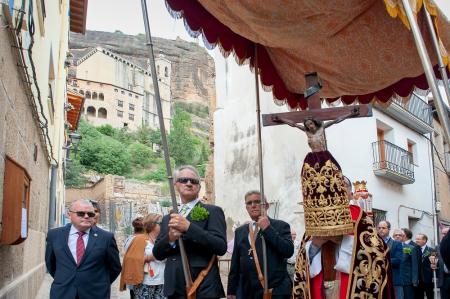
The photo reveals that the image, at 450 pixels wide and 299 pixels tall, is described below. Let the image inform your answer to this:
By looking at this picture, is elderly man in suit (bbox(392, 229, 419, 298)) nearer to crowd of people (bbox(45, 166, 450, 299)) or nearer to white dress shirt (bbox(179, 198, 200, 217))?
crowd of people (bbox(45, 166, 450, 299))

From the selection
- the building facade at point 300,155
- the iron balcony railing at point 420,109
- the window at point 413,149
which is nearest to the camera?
the building facade at point 300,155

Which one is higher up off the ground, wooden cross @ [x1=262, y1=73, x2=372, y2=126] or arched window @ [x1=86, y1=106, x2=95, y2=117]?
arched window @ [x1=86, y1=106, x2=95, y2=117]

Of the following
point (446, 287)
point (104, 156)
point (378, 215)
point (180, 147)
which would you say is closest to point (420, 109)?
point (378, 215)

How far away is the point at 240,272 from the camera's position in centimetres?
512

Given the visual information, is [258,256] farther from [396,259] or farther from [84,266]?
[396,259]

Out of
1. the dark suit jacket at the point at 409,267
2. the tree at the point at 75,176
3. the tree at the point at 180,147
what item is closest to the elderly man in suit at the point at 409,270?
the dark suit jacket at the point at 409,267

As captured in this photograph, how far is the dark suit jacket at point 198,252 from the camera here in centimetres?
383

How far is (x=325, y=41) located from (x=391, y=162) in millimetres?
13500

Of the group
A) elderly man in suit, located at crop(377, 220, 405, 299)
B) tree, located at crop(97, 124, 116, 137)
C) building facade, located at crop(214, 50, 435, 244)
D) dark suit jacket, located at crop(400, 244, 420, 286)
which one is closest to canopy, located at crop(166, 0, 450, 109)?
elderly man in suit, located at crop(377, 220, 405, 299)

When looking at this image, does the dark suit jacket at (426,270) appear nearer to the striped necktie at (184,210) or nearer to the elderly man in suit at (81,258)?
the elderly man in suit at (81,258)

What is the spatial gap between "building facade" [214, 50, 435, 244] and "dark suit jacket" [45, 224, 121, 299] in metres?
10.7

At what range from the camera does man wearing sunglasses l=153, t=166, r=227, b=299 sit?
3.78 m

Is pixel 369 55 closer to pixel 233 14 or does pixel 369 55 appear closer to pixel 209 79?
pixel 233 14

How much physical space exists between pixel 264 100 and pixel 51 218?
7509 mm
